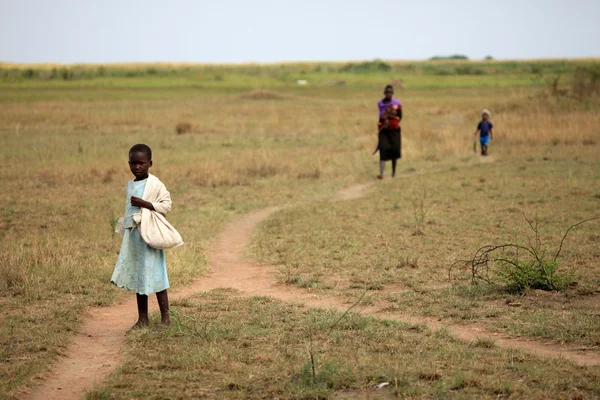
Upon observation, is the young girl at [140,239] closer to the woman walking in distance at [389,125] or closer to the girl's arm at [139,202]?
the girl's arm at [139,202]

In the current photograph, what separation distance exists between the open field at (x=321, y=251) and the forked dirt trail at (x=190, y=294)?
0.13m

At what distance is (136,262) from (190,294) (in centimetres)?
151

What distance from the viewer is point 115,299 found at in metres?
7.15

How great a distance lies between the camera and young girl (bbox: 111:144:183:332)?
5.82 meters

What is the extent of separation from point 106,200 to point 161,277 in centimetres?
726

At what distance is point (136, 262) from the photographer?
5.90 m

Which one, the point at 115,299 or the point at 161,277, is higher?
the point at 161,277

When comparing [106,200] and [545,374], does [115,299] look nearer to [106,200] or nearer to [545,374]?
[545,374]

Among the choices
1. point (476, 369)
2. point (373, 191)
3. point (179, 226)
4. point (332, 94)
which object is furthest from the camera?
point (332, 94)

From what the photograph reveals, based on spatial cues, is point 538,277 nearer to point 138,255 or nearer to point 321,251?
point 321,251

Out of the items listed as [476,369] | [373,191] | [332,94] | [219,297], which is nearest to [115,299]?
[219,297]

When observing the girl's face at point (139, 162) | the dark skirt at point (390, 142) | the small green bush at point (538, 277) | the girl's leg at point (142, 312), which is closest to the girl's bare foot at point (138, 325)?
the girl's leg at point (142, 312)

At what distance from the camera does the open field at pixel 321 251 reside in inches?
193

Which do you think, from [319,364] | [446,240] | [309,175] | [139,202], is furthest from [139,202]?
[309,175]
